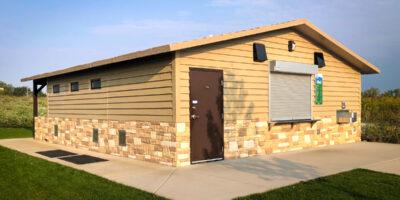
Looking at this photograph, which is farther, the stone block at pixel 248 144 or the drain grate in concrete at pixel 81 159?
the stone block at pixel 248 144

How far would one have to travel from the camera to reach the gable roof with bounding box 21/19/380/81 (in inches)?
342

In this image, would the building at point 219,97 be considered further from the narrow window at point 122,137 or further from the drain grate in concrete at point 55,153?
the drain grate in concrete at point 55,153

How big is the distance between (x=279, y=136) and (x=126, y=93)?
14.5 ft

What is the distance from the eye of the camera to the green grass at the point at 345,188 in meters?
6.11

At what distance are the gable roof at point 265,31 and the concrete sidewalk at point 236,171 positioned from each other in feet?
8.31

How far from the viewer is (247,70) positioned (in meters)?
10.5

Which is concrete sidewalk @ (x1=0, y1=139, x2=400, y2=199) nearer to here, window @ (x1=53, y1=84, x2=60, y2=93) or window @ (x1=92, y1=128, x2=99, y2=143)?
window @ (x1=92, y1=128, x2=99, y2=143)

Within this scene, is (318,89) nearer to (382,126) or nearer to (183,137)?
(382,126)

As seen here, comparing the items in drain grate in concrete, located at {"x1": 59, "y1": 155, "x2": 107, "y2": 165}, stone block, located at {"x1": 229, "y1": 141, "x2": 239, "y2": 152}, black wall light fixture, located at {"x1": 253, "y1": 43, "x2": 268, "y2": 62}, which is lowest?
drain grate in concrete, located at {"x1": 59, "y1": 155, "x2": 107, "y2": 165}

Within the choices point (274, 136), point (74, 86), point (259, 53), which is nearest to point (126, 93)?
point (259, 53)

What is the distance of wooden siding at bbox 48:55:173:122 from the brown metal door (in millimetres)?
600

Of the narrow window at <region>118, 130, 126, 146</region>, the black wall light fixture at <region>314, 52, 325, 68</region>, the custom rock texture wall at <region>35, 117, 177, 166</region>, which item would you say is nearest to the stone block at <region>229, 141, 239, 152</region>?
the custom rock texture wall at <region>35, 117, 177, 166</region>

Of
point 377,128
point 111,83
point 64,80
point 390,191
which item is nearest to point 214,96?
point 111,83

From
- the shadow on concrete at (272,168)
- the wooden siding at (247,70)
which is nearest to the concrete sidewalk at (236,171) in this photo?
the shadow on concrete at (272,168)
